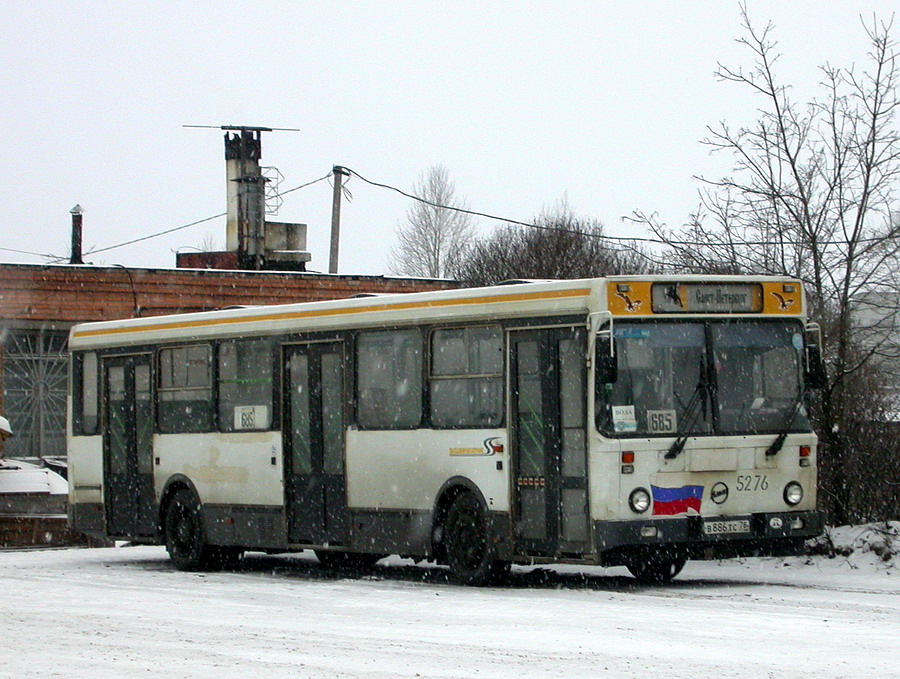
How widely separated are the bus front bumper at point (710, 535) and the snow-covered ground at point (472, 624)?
0.35 metres

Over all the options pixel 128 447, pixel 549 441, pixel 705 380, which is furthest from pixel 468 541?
pixel 128 447

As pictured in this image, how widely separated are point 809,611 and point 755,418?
294 cm

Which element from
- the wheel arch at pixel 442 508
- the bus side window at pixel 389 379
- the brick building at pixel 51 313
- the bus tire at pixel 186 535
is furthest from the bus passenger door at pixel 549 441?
the brick building at pixel 51 313

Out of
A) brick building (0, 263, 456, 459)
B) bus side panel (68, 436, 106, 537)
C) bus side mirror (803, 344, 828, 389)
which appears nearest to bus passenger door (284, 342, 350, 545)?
bus side panel (68, 436, 106, 537)

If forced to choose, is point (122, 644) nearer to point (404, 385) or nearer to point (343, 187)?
point (404, 385)

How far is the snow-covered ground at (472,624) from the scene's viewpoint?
10203mm

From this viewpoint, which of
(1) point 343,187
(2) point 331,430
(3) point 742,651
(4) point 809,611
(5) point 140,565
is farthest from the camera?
(1) point 343,187

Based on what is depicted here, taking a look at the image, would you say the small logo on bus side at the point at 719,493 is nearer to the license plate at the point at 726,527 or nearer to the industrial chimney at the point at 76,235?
the license plate at the point at 726,527

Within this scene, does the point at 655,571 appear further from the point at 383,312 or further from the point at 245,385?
the point at 245,385

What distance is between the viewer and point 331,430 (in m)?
18.4

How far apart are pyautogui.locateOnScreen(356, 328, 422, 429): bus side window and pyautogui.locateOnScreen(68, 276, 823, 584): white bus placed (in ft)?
0.07

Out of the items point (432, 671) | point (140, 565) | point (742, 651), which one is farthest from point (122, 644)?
point (140, 565)

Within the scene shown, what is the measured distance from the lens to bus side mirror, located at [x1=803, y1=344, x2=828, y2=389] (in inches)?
625

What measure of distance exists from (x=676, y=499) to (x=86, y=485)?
9520 millimetres
